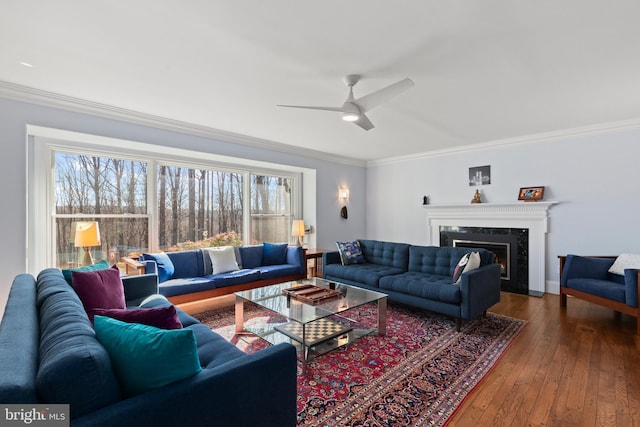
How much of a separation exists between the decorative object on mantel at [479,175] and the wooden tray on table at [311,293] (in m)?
3.59

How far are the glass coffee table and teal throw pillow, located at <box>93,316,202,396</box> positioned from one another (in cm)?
138

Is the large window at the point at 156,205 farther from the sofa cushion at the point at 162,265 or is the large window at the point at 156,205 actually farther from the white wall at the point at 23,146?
the sofa cushion at the point at 162,265

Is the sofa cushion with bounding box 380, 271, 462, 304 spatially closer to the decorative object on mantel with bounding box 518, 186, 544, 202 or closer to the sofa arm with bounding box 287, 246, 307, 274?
the sofa arm with bounding box 287, 246, 307, 274

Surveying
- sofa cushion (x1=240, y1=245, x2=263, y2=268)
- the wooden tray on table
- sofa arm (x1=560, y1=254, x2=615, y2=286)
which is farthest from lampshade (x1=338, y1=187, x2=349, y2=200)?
sofa arm (x1=560, y1=254, x2=615, y2=286)

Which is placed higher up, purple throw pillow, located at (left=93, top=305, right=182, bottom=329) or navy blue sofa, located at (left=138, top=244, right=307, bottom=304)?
purple throw pillow, located at (left=93, top=305, right=182, bottom=329)

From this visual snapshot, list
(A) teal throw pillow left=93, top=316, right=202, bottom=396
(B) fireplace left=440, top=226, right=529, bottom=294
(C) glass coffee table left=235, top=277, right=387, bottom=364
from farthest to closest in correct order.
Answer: (B) fireplace left=440, top=226, right=529, bottom=294, (C) glass coffee table left=235, top=277, right=387, bottom=364, (A) teal throw pillow left=93, top=316, right=202, bottom=396

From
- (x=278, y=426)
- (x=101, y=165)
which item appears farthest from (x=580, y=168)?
(x=101, y=165)

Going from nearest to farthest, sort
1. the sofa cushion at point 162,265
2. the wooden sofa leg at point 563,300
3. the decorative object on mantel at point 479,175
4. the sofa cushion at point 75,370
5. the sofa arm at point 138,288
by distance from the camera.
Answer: the sofa cushion at point 75,370 < the sofa arm at point 138,288 < the sofa cushion at point 162,265 < the wooden sofa leg at point 563,300 < the decorative object on mantel at point 479,175

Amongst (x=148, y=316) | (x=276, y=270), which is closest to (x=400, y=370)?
(x=148, y=316)

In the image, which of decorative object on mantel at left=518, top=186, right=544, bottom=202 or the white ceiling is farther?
decorative object on mantel at left=518, top=186, right=544, bottom=202

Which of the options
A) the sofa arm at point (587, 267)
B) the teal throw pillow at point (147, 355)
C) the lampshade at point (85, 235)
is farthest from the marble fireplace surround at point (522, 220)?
the lampshade at point (85, 235)

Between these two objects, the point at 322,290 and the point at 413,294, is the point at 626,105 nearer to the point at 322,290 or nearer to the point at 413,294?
the point at 413,294

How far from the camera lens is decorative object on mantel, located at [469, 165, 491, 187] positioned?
5195 mm

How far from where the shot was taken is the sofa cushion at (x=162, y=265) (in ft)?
11.9
